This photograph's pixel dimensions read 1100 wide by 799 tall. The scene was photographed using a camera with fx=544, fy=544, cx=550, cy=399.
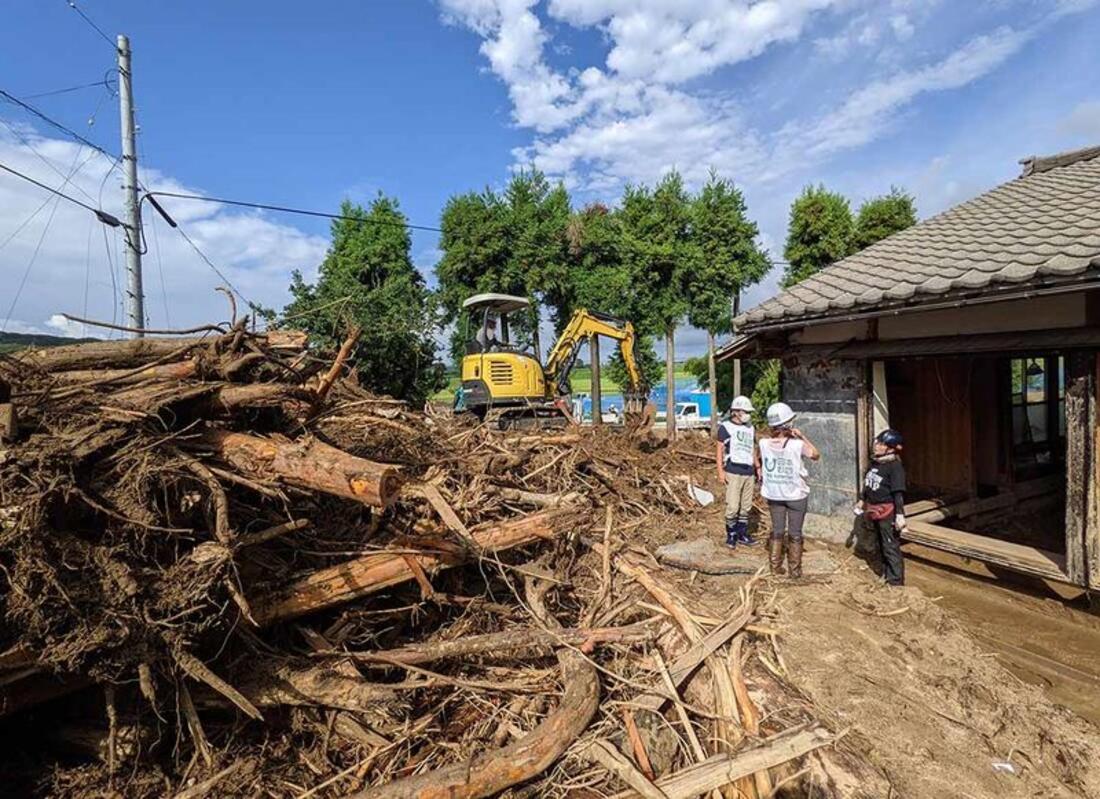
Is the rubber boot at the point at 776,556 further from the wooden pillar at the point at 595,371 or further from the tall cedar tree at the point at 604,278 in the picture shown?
the tall cedar tree at the point at 604,278

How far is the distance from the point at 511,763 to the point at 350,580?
1.54 m

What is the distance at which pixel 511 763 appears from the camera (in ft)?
9.67

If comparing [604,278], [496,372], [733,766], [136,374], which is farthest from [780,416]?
[604,278]

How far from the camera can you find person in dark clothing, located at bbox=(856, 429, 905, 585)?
5156 millimetres

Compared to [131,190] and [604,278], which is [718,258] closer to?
[604,278]

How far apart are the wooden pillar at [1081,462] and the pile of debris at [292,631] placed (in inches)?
103

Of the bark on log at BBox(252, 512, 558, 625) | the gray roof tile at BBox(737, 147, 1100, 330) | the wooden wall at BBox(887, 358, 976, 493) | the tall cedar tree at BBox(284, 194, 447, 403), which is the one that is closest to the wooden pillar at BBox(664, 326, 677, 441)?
the tall cedar tree at BBox(284, 194, 447, 403)

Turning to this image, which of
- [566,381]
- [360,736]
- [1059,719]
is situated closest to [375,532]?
[360,736]

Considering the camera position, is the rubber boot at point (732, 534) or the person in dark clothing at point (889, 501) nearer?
the person in dark clothing at point (889, 501)

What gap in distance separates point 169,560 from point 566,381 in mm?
11754

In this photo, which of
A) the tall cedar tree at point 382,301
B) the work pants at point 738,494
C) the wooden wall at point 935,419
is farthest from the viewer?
the tall cedar tree at point 382,301

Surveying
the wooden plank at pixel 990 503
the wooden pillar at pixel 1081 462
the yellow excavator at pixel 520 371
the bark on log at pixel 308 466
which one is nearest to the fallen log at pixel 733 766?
the bark on log at pixel 308 466

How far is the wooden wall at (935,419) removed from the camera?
8.00 metres

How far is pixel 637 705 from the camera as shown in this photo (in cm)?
339
